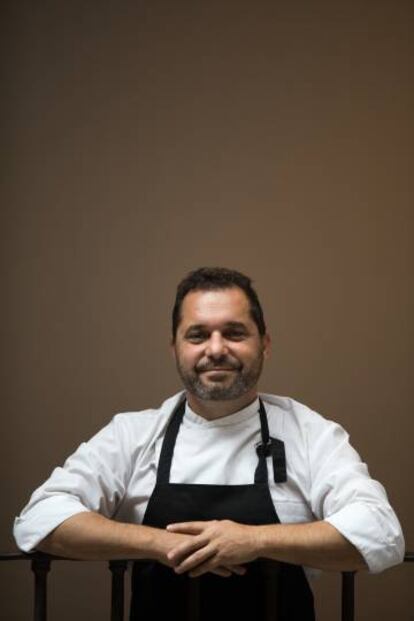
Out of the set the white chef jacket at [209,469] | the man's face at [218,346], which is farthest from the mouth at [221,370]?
the white chef jacket at [209,469]

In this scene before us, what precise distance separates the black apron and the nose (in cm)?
23

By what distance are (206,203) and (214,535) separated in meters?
1.23

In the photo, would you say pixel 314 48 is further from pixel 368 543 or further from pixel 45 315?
pixel 368 543

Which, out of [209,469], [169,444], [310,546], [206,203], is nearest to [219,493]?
[209,469]

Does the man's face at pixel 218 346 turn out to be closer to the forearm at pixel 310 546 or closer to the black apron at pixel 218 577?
the black apron at pixel 218 577

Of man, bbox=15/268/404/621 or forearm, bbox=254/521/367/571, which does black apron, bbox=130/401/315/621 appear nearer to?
man, bbox=15/268/404/621

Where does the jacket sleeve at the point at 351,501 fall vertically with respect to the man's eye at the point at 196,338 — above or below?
below

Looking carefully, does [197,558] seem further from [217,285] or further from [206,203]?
[206,203]

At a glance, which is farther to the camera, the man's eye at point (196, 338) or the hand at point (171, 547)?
the man's eye at point (196, 338)

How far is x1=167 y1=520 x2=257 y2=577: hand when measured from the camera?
1308mm

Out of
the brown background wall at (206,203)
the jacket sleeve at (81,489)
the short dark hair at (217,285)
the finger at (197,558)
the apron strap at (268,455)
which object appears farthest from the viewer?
the brown background wall at (206,203)

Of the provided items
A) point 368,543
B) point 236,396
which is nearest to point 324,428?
point 236,396

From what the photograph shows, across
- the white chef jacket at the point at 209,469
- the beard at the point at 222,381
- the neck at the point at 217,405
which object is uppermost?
the beard at the point at 222,381

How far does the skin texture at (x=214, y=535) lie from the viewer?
1.32 m
